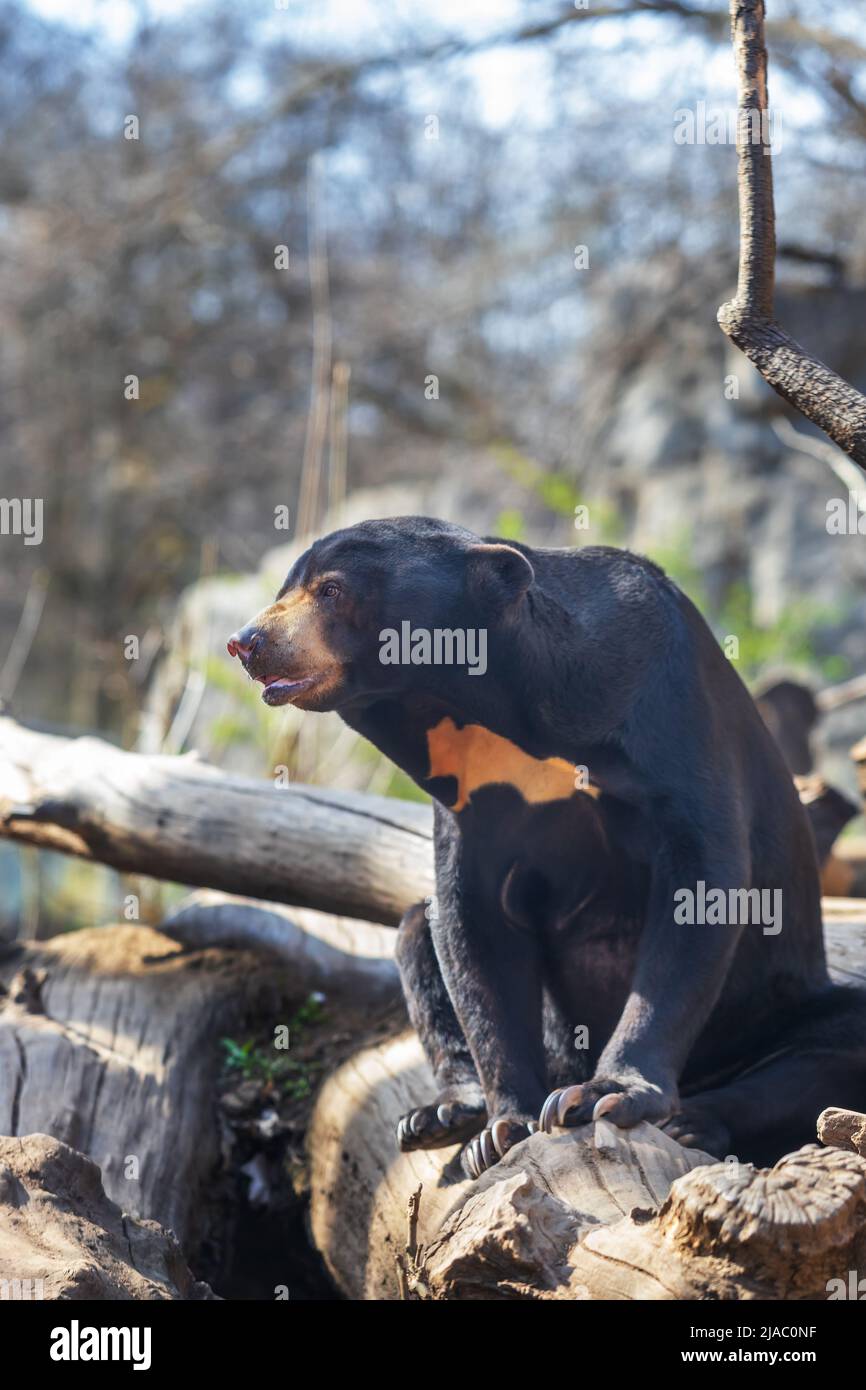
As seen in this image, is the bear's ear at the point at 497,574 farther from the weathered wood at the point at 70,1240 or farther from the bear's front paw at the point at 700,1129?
the weathered wood at the point at 70,1240

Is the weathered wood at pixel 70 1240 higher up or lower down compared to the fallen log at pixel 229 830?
lower down

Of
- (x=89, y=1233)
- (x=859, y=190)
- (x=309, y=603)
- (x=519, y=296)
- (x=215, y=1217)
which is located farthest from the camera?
(x=519, y=296)

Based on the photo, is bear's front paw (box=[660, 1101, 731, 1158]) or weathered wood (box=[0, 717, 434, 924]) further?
weathered wood (box=[0, 717, 434, 924])

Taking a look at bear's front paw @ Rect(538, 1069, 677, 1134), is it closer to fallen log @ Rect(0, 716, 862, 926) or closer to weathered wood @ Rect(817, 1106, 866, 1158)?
weathered wood @ Rect(817, 1106, 866, 1158)

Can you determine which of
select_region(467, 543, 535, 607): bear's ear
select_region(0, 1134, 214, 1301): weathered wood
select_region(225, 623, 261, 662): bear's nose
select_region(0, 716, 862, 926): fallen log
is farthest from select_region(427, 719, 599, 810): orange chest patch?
select_region(0, 716, 862, 926): fallen log

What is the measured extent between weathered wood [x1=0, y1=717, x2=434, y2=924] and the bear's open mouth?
5.80 ft

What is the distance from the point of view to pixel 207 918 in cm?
508

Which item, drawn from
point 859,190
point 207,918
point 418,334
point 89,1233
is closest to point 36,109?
point 418,334

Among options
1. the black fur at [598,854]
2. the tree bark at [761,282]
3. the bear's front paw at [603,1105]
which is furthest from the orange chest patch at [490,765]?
the tree bark at [761,282]

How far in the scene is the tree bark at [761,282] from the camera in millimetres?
2754

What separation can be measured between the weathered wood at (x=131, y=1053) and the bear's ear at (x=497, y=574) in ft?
5.83

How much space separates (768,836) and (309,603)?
1218mm

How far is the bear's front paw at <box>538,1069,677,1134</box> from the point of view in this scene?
263cm
